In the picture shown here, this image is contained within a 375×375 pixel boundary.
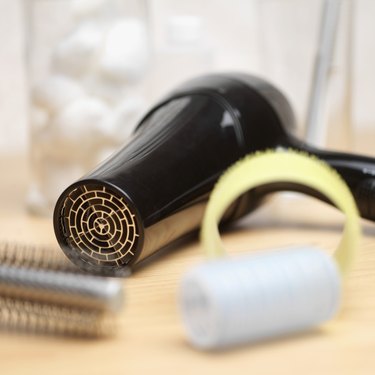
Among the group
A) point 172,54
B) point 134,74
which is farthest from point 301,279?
point 172,54

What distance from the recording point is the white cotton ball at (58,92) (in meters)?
0.72

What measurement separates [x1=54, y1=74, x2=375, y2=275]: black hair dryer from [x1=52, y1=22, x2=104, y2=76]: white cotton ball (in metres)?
0.08

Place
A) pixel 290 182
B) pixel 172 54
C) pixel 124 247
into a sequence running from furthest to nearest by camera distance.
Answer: pixel 172 54
pixel 290 182
pixel 124 247

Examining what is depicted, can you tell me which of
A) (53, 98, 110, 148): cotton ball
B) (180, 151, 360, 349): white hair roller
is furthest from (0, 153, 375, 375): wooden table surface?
(53, 98, 110, 148): cotton ball

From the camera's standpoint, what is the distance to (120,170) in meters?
0.57

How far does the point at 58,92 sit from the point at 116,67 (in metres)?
0.05

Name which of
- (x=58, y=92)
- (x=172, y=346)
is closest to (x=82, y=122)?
(x=58, y=92)

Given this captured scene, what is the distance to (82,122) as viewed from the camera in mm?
720

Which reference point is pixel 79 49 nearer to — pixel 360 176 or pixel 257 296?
pixel 360 176

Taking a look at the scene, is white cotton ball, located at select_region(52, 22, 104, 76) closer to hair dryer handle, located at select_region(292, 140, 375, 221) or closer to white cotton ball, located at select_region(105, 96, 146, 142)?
white cotton ball, located at select_region(105, 96, 146, 142)

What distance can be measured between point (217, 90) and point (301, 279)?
291 millimetres

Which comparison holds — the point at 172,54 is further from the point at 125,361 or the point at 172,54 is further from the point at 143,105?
the point at 125,361

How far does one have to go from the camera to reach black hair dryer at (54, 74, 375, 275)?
1.83ft

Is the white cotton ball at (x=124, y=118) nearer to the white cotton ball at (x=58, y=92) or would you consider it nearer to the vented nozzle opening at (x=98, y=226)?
the white cotton ball at (x=58, y=92)
